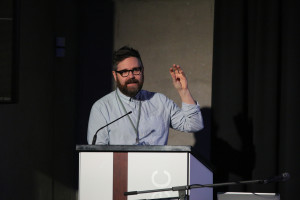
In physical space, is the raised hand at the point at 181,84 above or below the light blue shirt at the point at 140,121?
above

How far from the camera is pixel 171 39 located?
14.6ft

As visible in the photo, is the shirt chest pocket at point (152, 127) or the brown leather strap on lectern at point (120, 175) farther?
the shirt chest pocket at point (152, 127)

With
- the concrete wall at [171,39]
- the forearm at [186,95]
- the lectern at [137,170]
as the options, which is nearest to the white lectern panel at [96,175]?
the lectern at [137,170]

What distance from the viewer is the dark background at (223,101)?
389 cm

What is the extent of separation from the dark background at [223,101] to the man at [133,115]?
53cm

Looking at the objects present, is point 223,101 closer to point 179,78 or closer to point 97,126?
point 179,78

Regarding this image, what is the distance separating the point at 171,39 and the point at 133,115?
957 mm

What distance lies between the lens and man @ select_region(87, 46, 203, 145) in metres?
3.72

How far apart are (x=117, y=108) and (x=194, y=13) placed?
3.87ft

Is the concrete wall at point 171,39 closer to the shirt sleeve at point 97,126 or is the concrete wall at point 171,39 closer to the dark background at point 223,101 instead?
the dark background at point 223,101

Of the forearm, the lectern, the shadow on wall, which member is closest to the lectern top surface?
the lectern

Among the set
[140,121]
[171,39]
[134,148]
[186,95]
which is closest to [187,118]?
[186,95]

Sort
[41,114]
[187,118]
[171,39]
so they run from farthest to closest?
1. [171,39]
2. [41,114]
3. [187,118]

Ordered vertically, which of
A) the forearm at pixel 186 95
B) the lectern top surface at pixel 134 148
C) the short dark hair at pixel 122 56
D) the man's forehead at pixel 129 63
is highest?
the short dark hair at pixel 122 56
